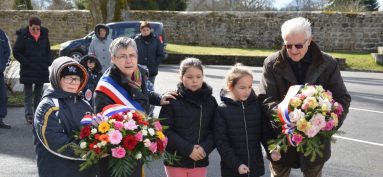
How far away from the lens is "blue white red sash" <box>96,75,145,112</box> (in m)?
3.71

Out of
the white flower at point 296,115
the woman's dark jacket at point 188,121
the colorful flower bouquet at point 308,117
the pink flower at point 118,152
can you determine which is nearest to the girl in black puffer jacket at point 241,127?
the woman's dark jacket at point 188,121

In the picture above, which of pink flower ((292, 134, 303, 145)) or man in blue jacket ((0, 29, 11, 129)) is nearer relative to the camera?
pink flower ((292, 134, 303, 145))

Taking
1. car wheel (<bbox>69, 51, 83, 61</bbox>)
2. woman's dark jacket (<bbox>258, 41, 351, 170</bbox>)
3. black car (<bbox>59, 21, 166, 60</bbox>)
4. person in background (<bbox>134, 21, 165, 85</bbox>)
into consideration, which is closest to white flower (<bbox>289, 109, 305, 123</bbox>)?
woman's dark jacket (<bbox>258, 41, 351, 170</bbox>)

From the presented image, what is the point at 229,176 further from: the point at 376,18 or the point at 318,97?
the point at 376,18

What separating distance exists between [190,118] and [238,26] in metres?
25.5

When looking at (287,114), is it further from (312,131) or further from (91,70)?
(91,70)

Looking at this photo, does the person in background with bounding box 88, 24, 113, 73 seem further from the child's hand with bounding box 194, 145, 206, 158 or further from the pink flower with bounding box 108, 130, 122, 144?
the pink flower with bounding box 108, 130, 122, 144

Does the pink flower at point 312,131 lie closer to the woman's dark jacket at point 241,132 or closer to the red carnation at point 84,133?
the woman's dark jacket at point 241,132

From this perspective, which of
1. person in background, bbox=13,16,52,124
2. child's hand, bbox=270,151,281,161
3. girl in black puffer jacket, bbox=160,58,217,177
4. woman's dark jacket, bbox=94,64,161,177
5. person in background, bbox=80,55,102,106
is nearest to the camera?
woman's dark jacket, bbox=94,64,161,177

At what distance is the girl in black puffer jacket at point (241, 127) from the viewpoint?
411 centimetres

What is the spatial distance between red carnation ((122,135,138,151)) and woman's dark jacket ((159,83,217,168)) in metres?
0.84

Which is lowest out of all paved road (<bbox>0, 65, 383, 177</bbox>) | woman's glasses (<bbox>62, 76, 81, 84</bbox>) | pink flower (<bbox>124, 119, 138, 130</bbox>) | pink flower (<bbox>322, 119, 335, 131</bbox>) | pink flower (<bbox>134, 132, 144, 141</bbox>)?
paved road (<bbox>0, 65, 383, 177</bbox>)

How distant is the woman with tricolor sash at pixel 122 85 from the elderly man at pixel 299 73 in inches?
41.8

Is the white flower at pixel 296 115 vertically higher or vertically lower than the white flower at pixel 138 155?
higher
